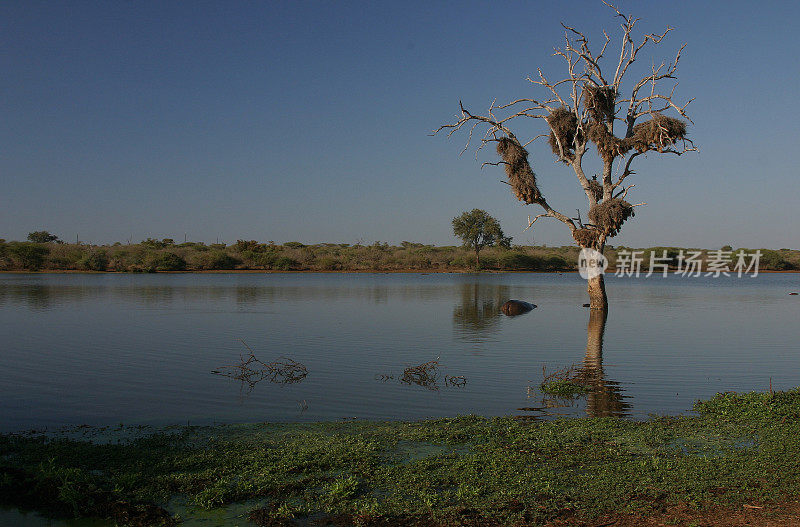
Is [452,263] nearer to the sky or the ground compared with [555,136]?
nearer to the ground

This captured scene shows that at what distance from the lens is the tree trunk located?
22625mm

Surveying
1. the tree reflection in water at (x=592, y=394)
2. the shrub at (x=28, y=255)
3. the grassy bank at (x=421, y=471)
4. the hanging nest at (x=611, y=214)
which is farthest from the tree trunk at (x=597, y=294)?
the shrub at (x=28, y=255)

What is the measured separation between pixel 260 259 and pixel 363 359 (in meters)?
72.3

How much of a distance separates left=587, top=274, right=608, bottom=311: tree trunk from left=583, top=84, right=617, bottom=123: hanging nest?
6318 millimetres

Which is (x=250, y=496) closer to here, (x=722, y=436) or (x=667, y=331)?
(x=722, y=436)

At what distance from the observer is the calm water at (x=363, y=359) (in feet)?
29.9

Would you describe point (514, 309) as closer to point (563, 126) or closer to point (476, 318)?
point (476, 318)

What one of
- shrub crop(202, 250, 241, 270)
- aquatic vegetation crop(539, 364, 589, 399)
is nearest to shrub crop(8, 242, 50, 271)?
shrub crop(202, 250, 241, 270)

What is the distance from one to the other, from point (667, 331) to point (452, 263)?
72.5 m

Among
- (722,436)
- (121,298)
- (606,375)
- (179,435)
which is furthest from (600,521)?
(121,298)

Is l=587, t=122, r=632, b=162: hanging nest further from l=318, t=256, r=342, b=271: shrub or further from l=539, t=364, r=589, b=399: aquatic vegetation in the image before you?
l=318, t=256, r=342, b=271: shrub

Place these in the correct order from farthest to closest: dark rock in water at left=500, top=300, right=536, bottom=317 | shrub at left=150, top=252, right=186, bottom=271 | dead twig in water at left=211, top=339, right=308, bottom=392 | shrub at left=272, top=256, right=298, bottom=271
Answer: shrub at left=272, top=256, right=298, bottom=271 < shrub at left=150, top=252, right=186, bottom=271 < dark rock in water at left=500, top=300, right=536, bottom=317 < dead twig in water at left=211, top=339, right=308, bottom=392

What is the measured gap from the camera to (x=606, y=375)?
37.6ft

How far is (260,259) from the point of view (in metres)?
82.8
